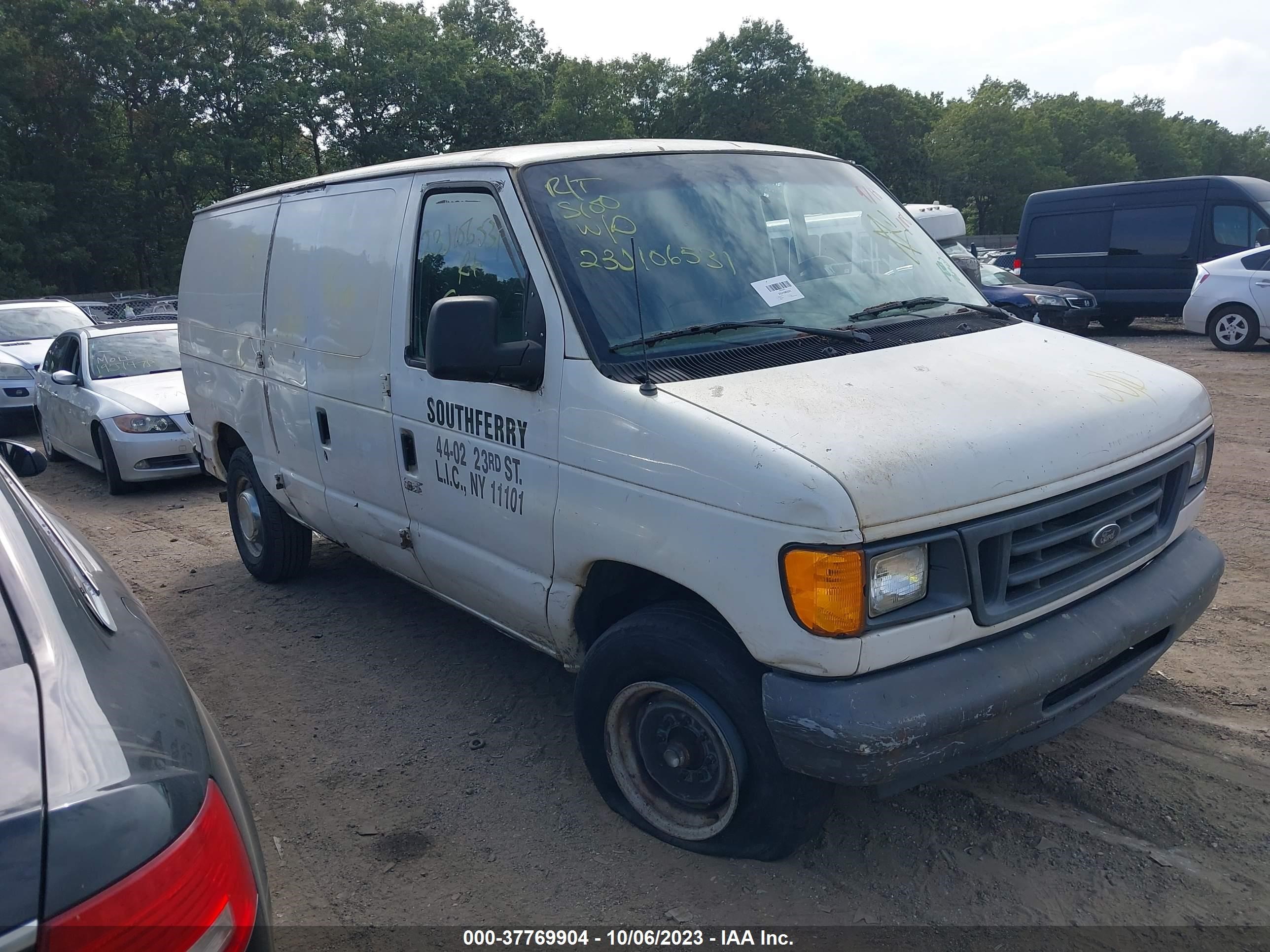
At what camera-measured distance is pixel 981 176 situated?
70.4 m

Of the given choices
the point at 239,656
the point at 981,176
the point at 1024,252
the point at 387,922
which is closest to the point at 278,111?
the point at 1024,252

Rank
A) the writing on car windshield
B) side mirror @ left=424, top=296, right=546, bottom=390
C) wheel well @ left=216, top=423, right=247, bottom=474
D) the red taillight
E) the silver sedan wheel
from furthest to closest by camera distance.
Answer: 1. the silver sedan wheel
2. the writing on car windshield
3. wheel well @ left=216, top=423, right=247, bottom=474
4. side mirror @ left=424, top=296, right=546, bottom=390
5. the red taillight

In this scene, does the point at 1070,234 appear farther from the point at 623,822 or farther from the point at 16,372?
the point at 623,822

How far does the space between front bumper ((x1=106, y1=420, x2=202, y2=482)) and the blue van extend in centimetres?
1442

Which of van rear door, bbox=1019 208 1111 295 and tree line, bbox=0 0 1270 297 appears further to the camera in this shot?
tree line, bbox=0 0 1270 297

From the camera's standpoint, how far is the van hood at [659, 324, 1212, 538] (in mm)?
2562

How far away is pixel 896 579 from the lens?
8.38 ft

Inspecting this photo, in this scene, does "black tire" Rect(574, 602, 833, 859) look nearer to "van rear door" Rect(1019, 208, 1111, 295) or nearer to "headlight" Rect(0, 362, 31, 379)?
"headlight" Rect(0, 362, 31, 379)

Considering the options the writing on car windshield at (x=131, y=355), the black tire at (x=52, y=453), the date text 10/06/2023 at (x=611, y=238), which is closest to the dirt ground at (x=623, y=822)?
the date text 10/06/2023 at (x=611, y=238)

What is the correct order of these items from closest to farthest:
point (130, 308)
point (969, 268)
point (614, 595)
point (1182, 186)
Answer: point (614, 595)
point (969, 268)
point (1182, 186)
point (130, 308)

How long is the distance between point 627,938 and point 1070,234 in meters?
17.7

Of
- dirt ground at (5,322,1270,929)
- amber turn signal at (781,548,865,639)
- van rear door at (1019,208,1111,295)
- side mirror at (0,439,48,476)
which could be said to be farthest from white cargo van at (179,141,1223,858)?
van rear door at (1019,208,1111,295)

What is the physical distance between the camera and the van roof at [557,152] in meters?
3.64

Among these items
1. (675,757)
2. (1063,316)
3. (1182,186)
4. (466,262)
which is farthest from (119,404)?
(1182,186)
